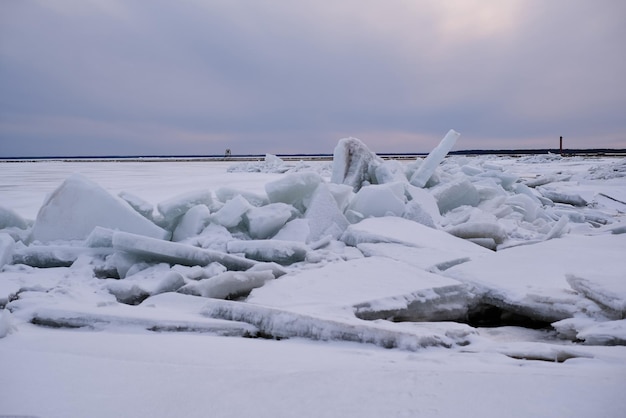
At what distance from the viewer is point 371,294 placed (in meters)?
1.89

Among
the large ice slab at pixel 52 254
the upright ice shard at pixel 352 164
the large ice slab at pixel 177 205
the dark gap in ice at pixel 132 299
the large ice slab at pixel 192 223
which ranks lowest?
the dark gap in ice at pixel 132 299

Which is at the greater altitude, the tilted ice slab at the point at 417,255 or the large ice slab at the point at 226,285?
the tilted ice slab at the point at 417,255

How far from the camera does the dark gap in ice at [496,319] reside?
1.92 meters

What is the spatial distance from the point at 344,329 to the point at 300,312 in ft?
0.68

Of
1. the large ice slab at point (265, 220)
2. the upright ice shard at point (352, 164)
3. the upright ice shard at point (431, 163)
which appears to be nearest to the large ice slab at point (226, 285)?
the large ice slab at point (265, 220)

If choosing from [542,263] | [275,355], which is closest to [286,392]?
[275,355]

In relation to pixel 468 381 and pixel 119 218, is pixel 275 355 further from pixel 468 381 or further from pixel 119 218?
pixel 119 218

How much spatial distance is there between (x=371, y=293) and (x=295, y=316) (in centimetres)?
50

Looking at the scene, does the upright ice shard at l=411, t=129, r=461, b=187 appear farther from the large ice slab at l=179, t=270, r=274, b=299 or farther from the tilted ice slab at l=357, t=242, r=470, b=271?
the large ice slab at l=179, t=270, r=274, b=299

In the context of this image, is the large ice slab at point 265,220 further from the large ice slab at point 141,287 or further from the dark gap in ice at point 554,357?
the dark gap in ice at point 554,357

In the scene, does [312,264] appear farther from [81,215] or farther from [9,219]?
[9,219]

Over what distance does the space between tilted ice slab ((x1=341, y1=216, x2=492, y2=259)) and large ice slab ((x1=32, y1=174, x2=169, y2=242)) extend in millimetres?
1396

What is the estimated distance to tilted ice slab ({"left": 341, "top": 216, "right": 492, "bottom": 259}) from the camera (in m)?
2.87

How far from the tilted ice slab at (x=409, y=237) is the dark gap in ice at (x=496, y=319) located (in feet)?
1.98
